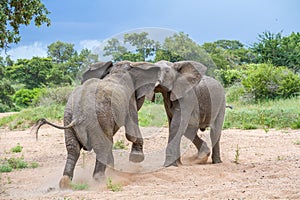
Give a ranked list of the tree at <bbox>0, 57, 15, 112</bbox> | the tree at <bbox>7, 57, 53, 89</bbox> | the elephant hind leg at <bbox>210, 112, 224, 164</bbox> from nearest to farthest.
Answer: the elephant hind leg at <bbox>210, 112, 224, 164</bbox>, the tree at <bbox>0, 57, 15, 112</bbox>, the tree at <bbox>7, 57, 53, 89</bbox>

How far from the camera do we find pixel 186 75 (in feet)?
24.5

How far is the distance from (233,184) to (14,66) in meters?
35.8

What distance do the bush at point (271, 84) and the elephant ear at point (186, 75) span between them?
14.1 metres

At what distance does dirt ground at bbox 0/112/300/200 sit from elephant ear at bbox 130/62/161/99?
118cm

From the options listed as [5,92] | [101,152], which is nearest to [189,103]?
[101,152]

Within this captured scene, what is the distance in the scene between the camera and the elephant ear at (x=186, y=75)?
24.1 ft

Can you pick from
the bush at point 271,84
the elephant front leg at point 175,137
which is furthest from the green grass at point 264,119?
the elephant front leg at point 175,137

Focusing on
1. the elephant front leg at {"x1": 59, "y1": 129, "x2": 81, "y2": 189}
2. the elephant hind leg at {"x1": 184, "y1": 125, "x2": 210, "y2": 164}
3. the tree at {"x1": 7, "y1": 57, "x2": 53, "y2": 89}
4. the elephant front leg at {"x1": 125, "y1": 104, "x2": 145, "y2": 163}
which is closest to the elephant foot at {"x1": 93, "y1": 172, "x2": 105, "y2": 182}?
the elephant front leg at {"x1": 59, "y1": 129, "x2": 81, "y2": 189}

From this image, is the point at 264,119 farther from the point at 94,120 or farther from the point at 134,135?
the point at 94,120

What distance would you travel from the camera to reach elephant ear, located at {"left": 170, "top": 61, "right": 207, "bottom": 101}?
24.1 ft

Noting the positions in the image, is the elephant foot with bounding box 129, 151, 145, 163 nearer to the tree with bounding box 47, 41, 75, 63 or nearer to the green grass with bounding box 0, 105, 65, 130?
the green grass with bounding box 0, 105, 65, 130

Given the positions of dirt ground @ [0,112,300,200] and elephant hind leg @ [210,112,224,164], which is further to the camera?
elephant hind leg @ [210,112,224,164]

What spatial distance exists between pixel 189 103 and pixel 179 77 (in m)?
0.45

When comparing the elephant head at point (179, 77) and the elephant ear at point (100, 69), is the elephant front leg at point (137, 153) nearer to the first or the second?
the elephant head at point (179, 77)
